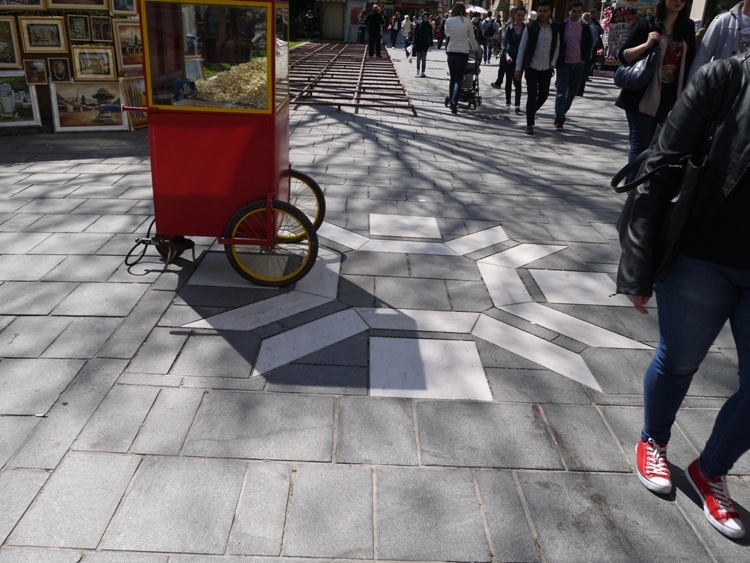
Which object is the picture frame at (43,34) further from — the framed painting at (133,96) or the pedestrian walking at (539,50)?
the pedestrian walking at (539,50)

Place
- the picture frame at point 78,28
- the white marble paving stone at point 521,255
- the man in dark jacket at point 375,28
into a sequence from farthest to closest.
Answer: the man in dark jacket at point 375,28 → the picture frame at point 78,28 → the white marble paving stone at point 521,255

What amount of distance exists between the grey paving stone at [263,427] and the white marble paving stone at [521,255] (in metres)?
2.25

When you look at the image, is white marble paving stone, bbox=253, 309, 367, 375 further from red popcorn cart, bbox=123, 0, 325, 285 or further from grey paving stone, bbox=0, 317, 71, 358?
grey paving stone, bbox=0, 317, 71, 358

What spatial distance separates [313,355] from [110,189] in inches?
149

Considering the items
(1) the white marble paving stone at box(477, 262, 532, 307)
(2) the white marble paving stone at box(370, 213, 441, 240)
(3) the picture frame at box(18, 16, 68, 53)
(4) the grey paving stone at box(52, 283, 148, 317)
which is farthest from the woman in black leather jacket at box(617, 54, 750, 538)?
(3) the picture frame at box(18, 16, 68, 53)

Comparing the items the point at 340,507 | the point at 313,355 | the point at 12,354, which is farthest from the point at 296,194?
the point at 340,507

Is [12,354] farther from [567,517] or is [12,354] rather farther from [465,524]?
[567,517]

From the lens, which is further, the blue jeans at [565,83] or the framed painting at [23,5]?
the blue jeans at [565,83]

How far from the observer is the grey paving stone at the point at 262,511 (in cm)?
225

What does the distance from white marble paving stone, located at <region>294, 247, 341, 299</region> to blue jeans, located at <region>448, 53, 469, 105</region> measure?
7187mm

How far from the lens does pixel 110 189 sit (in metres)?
6.30

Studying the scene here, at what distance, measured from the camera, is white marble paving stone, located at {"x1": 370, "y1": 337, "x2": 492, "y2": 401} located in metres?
3.22

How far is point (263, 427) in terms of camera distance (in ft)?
9.45

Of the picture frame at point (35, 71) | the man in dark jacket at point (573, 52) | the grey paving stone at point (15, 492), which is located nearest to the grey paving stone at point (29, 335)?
the grey paving stone at point (15, 492)
